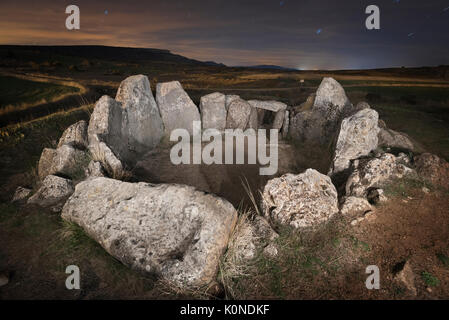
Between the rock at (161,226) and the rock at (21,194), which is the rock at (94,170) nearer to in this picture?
the rock at (161,226)

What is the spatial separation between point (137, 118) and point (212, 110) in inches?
124

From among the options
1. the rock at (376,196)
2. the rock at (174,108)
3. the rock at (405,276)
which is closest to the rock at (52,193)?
the rock at (174,108)

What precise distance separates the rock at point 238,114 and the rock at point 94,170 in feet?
19.9

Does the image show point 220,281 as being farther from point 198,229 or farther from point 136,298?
point 136,298

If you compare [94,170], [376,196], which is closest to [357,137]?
[376,196]

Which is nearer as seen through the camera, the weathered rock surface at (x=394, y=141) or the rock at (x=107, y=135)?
the rock at (x=107, y=135)

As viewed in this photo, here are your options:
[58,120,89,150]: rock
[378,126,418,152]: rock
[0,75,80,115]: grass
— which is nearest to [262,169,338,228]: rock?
[378,126,418,152]: rock

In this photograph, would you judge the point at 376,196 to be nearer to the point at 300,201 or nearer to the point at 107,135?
the point at 300,201

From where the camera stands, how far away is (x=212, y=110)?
11961 millimetres

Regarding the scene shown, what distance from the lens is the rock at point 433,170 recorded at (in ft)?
22.5

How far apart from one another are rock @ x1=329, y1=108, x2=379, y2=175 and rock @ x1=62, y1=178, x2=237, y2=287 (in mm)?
4346

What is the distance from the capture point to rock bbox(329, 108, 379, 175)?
8.02 m
